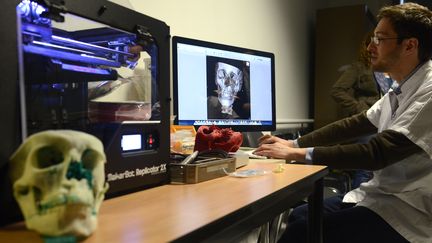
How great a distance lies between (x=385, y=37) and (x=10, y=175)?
1.45 m

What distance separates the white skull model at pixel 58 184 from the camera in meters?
0.45

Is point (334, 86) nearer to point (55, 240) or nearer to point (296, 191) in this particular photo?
point (296, 191)

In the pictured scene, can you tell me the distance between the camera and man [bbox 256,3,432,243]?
1.26 metres

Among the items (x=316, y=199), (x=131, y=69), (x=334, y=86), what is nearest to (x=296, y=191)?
(x=316, y=199)

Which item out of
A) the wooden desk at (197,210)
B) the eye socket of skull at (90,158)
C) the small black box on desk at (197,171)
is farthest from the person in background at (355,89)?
the eye socket of skull at (90,158)

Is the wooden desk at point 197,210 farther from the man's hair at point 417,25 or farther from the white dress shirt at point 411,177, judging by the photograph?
the man's hair at point 417,25

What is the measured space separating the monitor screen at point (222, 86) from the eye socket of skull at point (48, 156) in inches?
35.0

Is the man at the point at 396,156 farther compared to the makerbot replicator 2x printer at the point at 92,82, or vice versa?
the man at the point at 396,156

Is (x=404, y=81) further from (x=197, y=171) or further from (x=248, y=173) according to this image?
(x=197, y=171)

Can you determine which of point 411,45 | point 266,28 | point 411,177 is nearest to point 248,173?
point 411,177

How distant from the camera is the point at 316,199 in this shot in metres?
1.21

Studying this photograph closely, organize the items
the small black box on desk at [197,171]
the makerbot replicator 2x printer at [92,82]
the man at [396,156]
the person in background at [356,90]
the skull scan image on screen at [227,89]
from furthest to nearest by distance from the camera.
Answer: the person in background at [356,90]
the skull scan image on screen at [227,89]
the man at [396,156]
the small black box on desk at [197,171]
the makerbot replicator 2x printer at [92,82]

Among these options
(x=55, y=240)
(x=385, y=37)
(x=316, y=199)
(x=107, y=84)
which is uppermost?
(x=385, y=37)

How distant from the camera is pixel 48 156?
482mm
